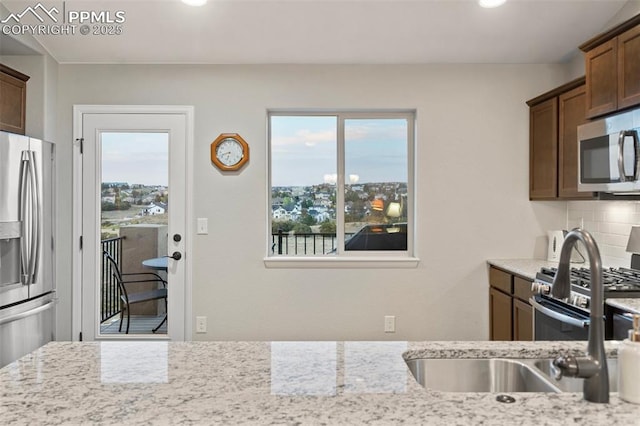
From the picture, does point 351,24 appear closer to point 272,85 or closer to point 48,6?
point 272,85

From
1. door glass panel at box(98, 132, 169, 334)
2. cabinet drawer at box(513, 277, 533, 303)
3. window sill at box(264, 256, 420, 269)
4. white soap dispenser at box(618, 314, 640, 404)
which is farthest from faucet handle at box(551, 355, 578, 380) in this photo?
door glass panel at box(98, 132, 169, 334)

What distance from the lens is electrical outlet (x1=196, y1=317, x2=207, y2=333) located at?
3.80m

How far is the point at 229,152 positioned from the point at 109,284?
1.46 meters

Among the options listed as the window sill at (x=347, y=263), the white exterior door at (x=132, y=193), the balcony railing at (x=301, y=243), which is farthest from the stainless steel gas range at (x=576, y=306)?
the white exterior door at (x=132, y=193)

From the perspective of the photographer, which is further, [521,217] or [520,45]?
[521,217]

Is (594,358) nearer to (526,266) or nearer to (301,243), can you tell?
(526,266)

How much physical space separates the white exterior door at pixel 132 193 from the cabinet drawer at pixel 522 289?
2479mm

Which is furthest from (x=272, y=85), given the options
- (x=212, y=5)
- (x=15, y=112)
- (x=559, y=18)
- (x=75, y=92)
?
(x=559, y=18)

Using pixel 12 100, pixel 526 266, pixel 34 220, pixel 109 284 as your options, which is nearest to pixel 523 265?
pixel 526 266

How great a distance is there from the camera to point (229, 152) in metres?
3.79

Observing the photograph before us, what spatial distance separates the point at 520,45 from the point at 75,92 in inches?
138

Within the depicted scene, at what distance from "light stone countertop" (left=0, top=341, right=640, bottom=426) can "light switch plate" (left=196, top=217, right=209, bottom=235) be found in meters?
2.37

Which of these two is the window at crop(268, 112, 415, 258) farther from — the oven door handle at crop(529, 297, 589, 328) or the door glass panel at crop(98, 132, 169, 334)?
the oven door handle at crop(529, 297, 589, 328)

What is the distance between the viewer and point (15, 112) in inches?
132
